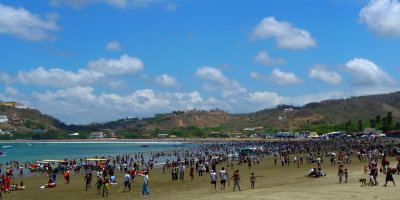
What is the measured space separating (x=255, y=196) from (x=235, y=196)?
3.10 feet

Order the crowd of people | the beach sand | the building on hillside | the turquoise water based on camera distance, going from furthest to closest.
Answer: the building on hillside
the turquoise water
the crowd of people
the beach sand

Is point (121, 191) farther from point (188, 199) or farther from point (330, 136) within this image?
point (330, 136)

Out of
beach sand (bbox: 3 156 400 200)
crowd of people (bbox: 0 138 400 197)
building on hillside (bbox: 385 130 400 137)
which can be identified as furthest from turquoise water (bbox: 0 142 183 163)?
building on hillside (bbox: 385 130 400 137)

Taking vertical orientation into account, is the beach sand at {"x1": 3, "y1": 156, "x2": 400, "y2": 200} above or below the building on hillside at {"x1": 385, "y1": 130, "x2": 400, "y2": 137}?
below

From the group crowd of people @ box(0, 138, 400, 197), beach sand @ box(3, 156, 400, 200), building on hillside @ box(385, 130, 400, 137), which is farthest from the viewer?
building on hillside @ box(385, 130, 400, 137)

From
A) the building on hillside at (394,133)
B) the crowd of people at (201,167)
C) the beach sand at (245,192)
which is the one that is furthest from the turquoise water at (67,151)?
the building on hillside at (394,133)

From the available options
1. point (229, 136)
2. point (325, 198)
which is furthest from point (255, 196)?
point (229, 136)

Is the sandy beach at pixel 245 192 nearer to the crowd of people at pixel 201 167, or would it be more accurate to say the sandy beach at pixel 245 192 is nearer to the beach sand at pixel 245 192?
the beach sand at pixel 245 192

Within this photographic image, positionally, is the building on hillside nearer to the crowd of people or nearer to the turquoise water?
the crowd of people

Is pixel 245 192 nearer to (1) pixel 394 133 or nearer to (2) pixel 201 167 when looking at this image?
(2) pixel 201 167

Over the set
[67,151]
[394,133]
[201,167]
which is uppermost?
[394,133]

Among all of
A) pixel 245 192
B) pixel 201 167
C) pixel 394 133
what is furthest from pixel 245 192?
pixel 394 133

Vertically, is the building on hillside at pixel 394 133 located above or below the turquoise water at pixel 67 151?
above

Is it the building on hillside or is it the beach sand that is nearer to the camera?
the beach sand
